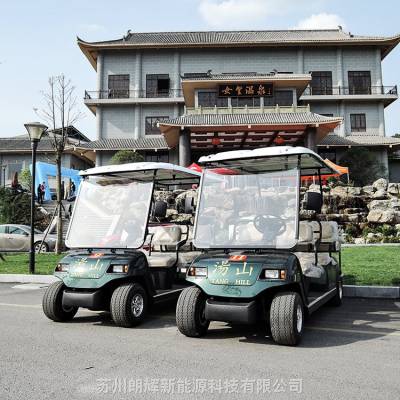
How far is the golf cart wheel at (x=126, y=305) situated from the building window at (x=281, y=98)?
1024 inches

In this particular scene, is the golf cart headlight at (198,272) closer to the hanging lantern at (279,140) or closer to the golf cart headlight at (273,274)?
the golf cart headlight at (273,274)

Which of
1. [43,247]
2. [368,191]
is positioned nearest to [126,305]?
[43,247]

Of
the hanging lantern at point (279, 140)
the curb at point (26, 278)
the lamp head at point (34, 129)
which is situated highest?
the hanging lantern at point (279, 140)

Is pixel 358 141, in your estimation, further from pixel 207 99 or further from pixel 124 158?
pixel 124 158

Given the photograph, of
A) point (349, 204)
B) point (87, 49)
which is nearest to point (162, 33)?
point (87, 49)

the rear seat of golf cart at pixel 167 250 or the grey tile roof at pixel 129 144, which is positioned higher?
the grey tile roof at pixel 129 144

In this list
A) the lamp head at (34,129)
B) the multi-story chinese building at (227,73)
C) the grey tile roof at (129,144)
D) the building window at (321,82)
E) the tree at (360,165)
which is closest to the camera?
the lamp head at (34,129)

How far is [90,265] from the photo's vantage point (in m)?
5.22

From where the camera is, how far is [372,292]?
7266mm

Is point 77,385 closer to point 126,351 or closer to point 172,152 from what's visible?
point 126,351

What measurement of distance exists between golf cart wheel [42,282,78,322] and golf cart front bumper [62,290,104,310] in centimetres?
29

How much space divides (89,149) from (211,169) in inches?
1065

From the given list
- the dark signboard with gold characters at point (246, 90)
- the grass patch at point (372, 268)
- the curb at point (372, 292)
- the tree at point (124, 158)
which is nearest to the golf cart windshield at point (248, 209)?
the curb at point (372, 292)

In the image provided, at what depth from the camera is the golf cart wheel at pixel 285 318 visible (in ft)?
13.7
